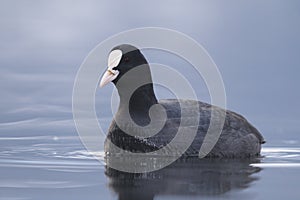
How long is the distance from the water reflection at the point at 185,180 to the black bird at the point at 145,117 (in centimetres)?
65

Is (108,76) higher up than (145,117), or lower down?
higher up

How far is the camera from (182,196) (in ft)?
23.5

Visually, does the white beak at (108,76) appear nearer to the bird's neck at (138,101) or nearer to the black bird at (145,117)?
the black bird at (145,117)

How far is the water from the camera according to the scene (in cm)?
733

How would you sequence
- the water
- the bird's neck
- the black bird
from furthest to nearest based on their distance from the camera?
the bird's neck
the black bird
the water

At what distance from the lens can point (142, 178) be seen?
342 inches

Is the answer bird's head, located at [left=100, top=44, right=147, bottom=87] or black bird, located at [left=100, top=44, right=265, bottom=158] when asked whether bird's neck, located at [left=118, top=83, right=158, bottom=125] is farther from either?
bird's head, located at [left=100, top=44, right=147, bottom=87]

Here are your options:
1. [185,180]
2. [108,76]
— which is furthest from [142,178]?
[108,76]

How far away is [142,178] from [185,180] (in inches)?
23.4

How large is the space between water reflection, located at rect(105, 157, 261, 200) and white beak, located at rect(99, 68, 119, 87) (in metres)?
1.32

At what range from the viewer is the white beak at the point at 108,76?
36.3 feet

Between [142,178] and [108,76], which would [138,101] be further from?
[142,178]

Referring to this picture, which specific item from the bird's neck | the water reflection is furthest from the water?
the bird's neck

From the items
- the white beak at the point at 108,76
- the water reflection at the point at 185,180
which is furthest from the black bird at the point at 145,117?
the water reflection at the point at 185,180
